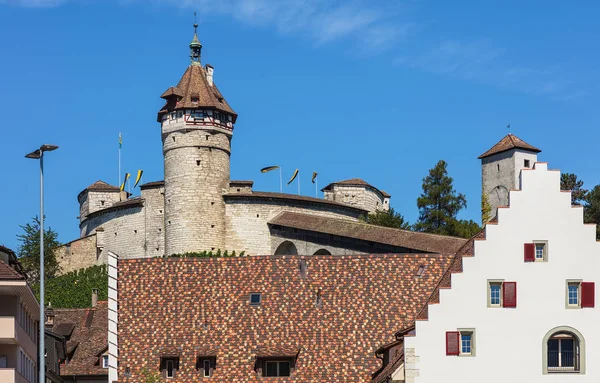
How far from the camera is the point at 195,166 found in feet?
380

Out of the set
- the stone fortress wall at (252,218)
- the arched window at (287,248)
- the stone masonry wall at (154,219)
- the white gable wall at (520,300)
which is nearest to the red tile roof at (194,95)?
the stone masonry wall at (154,219)

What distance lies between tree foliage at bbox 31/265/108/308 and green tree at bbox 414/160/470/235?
2689 cm

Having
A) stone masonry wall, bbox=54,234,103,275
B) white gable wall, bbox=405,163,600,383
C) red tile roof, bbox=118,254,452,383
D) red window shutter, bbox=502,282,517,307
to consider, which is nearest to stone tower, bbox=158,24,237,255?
stone masonry wall, bbox=54,234,103,275

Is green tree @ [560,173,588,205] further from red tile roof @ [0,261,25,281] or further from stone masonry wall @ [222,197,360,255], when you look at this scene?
red tile roof @ [0,261,25,281]

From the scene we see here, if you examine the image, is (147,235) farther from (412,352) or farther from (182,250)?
(412,352)

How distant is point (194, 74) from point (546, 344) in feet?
288

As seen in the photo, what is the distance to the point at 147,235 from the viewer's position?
11919 cm

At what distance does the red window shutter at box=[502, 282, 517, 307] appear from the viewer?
36.9 m

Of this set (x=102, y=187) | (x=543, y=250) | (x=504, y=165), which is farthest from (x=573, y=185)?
(x=543, y=250)

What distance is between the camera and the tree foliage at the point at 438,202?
384 ft

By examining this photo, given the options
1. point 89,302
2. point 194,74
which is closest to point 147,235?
point 194,74

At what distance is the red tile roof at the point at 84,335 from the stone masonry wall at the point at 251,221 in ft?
182

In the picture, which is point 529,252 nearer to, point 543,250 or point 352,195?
point 543,250

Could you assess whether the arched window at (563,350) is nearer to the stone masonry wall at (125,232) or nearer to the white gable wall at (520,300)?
the white gable wall at (520,300)
